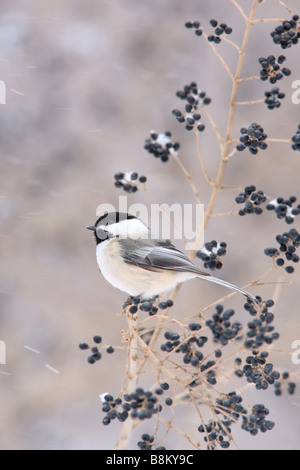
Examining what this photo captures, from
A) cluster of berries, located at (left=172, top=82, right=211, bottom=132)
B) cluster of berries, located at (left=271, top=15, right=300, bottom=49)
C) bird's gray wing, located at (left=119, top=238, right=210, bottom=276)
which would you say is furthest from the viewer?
bird's gray wing, located at (left=119, top=238, right=210, bottom=276)

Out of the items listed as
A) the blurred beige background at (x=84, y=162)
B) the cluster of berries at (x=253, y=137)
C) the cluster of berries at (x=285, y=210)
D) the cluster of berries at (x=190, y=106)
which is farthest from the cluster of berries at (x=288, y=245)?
the blurred beige background at (x=84, y=162)

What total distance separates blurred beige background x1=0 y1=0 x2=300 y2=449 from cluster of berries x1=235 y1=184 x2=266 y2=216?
1331mm

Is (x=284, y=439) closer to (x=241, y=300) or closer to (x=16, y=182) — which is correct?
(x=241, y=300)

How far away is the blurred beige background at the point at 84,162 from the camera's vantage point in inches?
87.8

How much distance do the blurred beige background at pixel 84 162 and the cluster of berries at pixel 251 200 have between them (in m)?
1.33

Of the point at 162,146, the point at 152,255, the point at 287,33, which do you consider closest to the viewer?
the point at 287,33

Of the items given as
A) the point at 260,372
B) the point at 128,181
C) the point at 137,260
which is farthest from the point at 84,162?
the point at 260,372

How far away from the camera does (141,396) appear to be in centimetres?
81

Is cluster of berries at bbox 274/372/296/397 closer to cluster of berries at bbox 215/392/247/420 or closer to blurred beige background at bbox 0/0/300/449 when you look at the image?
cluster of berries at bbox 215/392/247/420

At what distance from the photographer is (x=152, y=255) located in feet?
3.74

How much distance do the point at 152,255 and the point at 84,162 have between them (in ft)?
4.13

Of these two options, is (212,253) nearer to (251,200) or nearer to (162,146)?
(251,200)

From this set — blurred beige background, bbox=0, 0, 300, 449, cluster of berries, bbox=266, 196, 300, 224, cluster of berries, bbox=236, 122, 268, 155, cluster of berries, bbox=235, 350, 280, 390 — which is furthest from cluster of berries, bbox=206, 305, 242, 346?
blurred beige background, bbox=0, 0, 300, 449

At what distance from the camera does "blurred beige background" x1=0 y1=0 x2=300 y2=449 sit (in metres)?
2.23
